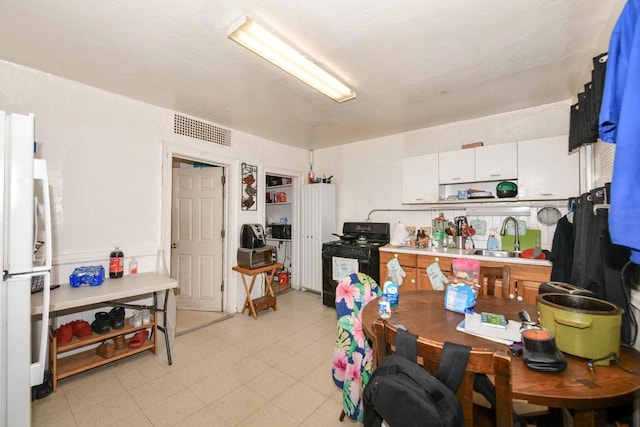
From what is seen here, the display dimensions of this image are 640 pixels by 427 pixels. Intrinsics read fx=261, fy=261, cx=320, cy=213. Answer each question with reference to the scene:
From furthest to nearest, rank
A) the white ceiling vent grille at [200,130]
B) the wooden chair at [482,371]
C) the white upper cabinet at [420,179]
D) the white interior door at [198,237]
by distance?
1. the white interior door at [198,237]
2. the white upper cabinet at [420,179]
3. the white ceiling vent grille at [200,130]
4. the wooden chair at [482,371]

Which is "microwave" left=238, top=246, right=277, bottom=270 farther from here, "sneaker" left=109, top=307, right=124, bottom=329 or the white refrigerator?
the white refrigerator

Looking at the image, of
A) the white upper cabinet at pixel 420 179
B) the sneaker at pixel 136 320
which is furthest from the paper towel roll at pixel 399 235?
the sneaker at pixel 136 320

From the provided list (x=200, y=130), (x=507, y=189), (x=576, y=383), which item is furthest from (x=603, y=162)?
(x=200, y=130)

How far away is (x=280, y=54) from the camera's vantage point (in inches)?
73.8

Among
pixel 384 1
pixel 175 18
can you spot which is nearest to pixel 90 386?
pixel 175 18

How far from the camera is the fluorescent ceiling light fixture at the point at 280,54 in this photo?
A: 1.64 meters

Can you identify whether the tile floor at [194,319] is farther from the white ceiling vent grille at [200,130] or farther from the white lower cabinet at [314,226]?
the white ceiling vent grille at [200,130]

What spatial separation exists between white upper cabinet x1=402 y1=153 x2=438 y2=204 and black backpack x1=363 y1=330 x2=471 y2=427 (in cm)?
286

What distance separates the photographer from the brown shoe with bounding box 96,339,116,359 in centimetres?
229

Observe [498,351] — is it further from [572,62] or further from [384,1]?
[572,62]

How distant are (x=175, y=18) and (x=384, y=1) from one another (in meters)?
1.26

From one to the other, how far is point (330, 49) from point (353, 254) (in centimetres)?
258

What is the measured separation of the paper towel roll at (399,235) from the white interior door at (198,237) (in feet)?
8.15

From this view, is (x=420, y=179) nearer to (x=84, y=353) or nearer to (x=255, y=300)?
(x=255, y=300)
